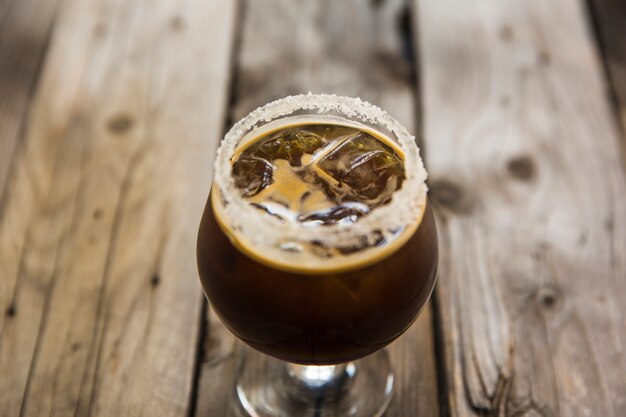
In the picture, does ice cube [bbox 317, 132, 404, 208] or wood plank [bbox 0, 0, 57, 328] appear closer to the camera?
ice cube [bbox 317, 132, 404, 208]

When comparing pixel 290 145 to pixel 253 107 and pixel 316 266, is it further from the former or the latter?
pixel 253 107

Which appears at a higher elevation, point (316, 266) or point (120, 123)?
point (316, 266)

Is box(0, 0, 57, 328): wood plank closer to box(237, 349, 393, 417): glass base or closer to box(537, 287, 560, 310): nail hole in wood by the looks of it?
box(237, 349, 393, 417): glass base

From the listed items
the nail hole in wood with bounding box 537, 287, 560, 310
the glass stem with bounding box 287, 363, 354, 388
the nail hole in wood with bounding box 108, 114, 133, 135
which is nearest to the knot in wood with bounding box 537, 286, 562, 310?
the nail hole in wood with bounding box 537, 287, 560, 310

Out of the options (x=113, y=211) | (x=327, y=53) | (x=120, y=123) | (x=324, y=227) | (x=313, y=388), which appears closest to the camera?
(x=324, y=227)

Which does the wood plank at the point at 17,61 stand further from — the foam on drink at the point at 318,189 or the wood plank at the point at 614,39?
the wood plank at the point at 614,39

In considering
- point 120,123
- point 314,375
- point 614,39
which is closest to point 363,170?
point 314,375

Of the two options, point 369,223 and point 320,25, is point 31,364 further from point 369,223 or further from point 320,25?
point 320,25
